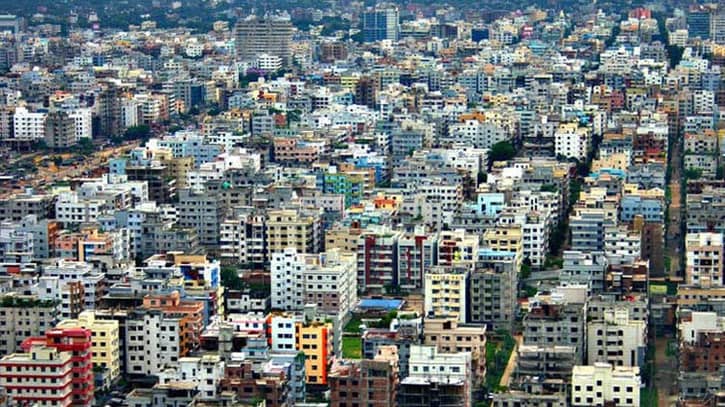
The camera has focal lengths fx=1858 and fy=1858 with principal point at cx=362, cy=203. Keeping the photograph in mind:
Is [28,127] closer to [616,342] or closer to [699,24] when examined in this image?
[616,342]

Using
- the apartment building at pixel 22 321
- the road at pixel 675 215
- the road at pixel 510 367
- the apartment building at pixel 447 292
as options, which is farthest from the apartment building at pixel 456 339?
the road at pixel 675 215

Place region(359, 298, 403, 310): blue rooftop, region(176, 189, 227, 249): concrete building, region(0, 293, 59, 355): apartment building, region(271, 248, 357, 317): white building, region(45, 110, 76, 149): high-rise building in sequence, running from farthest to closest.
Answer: region(45, 110, 76, 149): high-rise building
region(176, 189, 227, 249): concrete building
region(359, 298, 403, 310): blue rooftop
region(271, 248, 357, 317): white building
region(0, 293, 59, 355): apartment building

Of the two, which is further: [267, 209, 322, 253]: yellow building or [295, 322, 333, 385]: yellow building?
[267, 209, 322, 253]: yellow building

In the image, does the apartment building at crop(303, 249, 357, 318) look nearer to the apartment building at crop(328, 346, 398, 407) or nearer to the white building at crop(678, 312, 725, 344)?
the white building at crop(678, 312, 725, 344)

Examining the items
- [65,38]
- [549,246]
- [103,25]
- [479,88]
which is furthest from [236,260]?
[103,25]

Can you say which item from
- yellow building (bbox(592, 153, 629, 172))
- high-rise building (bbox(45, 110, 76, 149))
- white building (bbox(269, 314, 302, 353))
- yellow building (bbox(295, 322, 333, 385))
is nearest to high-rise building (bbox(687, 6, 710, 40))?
high-rise building (bbox(45, 110, 76, 149))

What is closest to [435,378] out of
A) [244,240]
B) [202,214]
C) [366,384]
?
[366,384]
